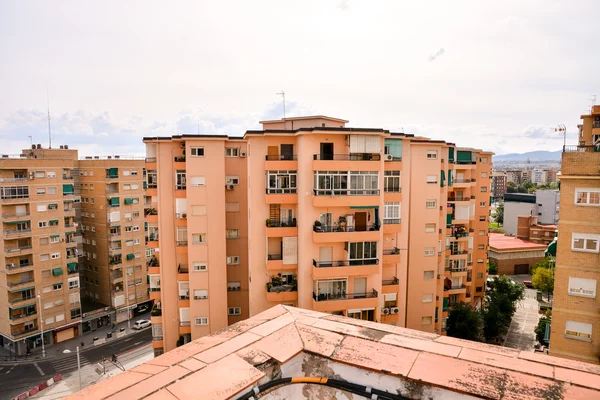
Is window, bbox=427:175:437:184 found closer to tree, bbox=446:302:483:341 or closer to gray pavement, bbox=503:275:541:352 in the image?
tree, bbox=446:302:483:341

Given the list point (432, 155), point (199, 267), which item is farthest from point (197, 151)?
point (432, 155)

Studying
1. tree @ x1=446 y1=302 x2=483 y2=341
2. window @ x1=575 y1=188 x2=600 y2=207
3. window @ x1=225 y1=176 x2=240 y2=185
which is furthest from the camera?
tree @ x1=446 y1=302 x2=483 y2=341

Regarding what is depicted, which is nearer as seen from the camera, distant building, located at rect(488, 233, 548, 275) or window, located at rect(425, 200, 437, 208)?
window, located at rect(425, 200, 437, 208)

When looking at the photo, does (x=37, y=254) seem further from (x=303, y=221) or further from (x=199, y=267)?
(x=303, y=221)

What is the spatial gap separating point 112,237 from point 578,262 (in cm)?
4750

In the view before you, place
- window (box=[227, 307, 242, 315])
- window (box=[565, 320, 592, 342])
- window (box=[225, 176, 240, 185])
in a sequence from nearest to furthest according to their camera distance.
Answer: window (box=[565, 320, 592, 342]), window (box=[225, 176, 240, 185]), window (box=[227, 307, 242, 315])

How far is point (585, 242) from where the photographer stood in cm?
1612

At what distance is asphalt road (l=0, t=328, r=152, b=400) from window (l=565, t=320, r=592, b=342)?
40981 mm

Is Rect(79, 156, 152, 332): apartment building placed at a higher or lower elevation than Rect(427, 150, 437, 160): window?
lower

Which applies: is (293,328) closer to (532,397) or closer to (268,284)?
(532,397)

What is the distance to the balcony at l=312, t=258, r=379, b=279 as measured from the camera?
20.3m

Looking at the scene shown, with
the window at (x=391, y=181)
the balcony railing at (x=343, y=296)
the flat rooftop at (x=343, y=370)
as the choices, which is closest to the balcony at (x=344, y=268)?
the balcony railing at (x=343, y=296)

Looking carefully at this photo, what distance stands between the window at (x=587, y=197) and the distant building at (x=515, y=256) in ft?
163

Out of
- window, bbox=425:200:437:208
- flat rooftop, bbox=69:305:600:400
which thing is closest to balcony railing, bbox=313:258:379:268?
window, bbox=425:200:437:208
